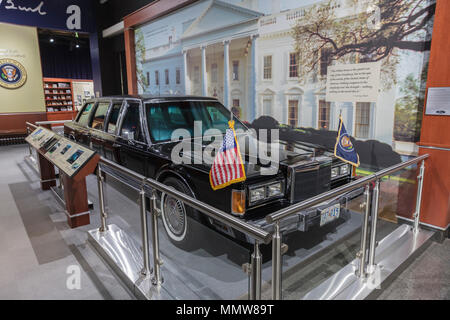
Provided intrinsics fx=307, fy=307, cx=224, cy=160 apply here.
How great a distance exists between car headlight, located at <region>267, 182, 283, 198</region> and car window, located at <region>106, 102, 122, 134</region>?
2524mm

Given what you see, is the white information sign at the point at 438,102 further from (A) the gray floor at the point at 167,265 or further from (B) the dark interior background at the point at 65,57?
(B) the dark interior background at the point at 65,57

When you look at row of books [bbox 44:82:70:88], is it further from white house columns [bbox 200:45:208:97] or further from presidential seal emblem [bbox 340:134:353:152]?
presidential seal emblem [bbox 340:134:353:152]

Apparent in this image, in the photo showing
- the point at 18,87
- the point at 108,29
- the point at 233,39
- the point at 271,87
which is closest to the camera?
the point at 271,87

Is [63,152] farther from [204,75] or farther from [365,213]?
[204,75]

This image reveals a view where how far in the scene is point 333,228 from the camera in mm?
2996

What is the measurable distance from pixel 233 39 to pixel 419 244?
491 centimetres

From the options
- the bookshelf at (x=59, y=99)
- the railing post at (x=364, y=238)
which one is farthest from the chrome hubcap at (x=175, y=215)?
the bookshelf at (x=59, y=99)

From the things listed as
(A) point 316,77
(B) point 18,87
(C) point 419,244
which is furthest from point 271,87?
(B) point 18,87

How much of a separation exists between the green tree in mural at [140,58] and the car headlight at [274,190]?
8.01 meters

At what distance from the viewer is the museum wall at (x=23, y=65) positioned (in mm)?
9836

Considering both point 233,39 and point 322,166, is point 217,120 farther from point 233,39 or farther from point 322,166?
point 233,39

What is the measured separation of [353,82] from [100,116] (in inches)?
149

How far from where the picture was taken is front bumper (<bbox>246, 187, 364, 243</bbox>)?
1.78 metres
